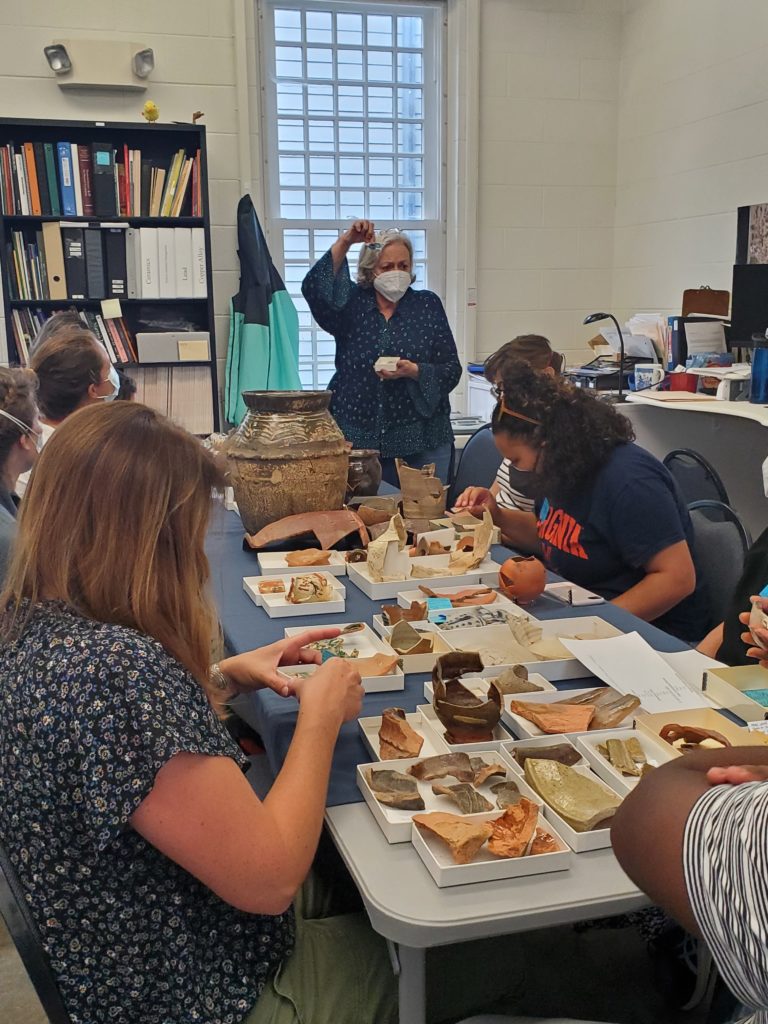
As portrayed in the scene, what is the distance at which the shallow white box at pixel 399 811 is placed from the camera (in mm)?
1045

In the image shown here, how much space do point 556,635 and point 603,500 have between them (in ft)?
1.73

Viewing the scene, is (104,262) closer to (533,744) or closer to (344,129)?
(344,129)

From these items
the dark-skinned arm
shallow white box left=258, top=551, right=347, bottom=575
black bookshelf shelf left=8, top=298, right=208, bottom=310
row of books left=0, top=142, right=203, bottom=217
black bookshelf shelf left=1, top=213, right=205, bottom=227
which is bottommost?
shallow white box left=258, top=551, right=347, bottom=575

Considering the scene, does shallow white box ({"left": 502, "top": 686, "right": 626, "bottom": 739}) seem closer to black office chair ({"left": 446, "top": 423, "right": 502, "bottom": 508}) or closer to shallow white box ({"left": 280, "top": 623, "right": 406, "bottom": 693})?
shallow white box ({"left": 280, "top": 623, "right": 406, "bottom": 693})

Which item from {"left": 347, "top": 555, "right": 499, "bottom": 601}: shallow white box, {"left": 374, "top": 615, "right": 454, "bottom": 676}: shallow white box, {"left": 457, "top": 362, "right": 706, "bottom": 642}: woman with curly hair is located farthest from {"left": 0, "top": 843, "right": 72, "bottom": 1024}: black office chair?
{"left": 457, "top": 362, "right": 706, "bottom": 642}: woman with curly hair

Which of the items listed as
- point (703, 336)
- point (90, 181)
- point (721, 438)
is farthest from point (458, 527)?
point (90, 181)

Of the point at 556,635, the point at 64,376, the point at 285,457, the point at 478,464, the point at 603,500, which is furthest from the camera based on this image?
the point at 478,464

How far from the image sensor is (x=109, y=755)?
2.96ft

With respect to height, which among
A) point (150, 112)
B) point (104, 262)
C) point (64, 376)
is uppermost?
point (150, 112)

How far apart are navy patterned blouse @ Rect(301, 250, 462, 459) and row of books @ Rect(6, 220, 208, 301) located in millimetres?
977

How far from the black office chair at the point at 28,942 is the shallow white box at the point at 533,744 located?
1.86 feet

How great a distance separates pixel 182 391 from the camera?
453 cm

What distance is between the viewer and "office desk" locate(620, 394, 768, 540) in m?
3.96

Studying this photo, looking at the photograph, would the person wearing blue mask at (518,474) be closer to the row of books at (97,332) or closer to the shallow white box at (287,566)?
the shallow white box at (287,566)
